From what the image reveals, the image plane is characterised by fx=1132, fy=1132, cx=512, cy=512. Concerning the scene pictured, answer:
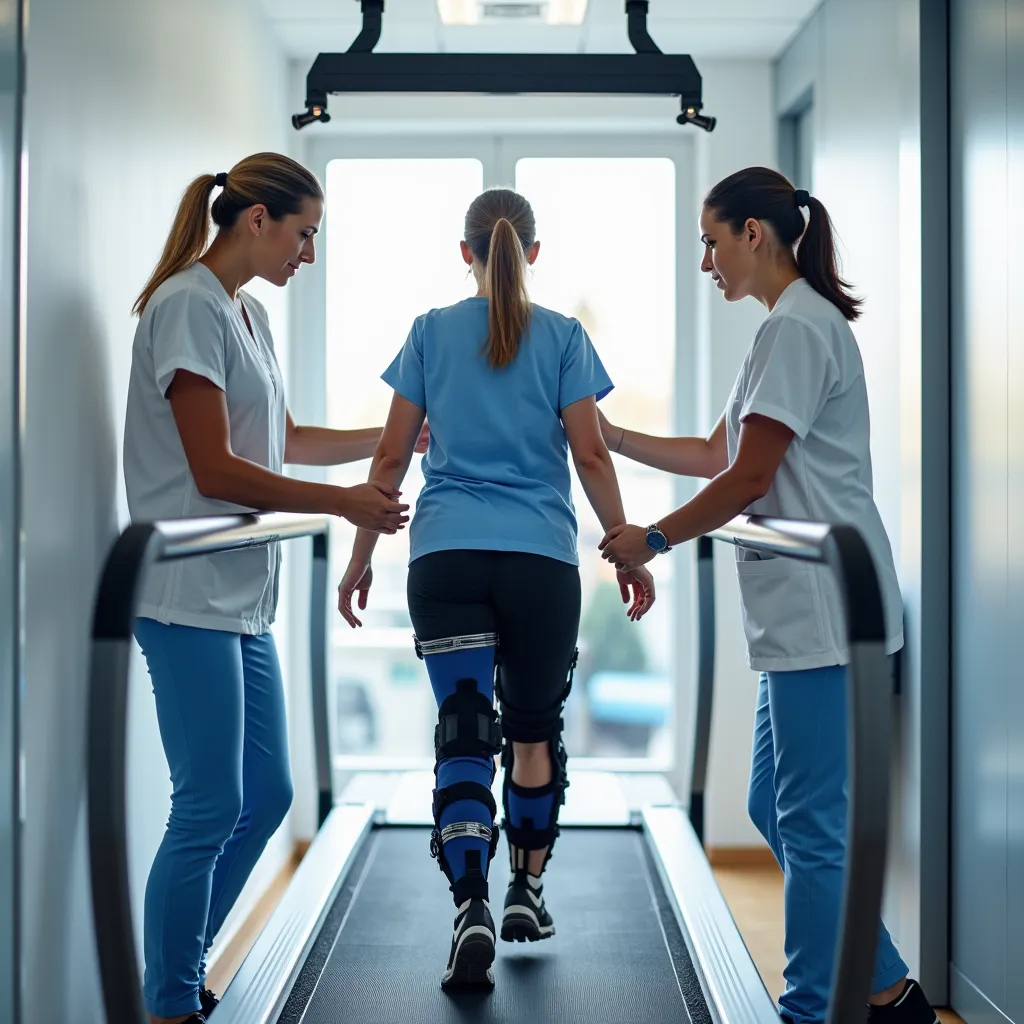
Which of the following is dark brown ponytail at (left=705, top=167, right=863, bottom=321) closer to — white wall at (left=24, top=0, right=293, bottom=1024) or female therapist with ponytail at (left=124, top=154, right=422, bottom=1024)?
female therapist with ponytail at (left=124, top=154, right=422, bottom=1024)

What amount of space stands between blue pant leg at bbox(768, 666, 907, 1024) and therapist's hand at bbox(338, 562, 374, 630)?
2.98 feet

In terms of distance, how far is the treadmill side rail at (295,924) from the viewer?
6.68 ft

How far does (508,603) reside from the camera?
2123 mm

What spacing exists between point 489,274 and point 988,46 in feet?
4.24

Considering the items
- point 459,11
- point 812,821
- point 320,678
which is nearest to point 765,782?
point 812,821

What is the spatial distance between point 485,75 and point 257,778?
1657 mm

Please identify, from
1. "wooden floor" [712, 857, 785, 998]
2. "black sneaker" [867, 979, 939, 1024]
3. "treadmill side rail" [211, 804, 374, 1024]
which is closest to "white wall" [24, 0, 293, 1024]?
"treadmill side rail" [211, 804, 374, 1024]

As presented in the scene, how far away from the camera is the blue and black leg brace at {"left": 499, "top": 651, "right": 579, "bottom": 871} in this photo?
89.0 inches

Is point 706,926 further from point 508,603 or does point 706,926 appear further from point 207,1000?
point 207,1000

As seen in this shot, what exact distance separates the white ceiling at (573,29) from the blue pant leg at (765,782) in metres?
2.44

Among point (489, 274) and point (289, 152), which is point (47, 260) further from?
point (289, 152)

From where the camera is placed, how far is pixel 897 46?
2953 mm

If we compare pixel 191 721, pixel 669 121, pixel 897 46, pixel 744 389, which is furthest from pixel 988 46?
pixel 191 721

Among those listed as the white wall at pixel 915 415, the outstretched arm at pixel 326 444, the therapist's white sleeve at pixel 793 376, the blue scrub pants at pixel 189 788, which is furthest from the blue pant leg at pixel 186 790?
the white wall at pixel 915 415
